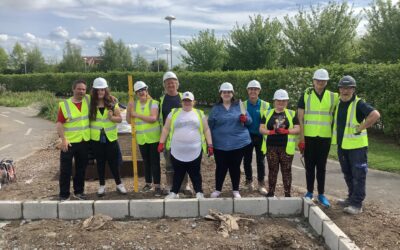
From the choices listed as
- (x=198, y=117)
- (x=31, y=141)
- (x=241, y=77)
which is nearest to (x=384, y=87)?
(x=198, y=117)

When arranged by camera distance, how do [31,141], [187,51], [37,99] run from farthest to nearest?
[187,51] < [37,99] < [31,141]

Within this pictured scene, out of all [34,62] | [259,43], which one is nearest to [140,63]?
[34,62]

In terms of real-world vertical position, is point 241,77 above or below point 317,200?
above

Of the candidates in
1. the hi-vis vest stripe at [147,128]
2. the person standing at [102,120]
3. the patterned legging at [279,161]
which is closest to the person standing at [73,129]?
the person standing at [102,120]

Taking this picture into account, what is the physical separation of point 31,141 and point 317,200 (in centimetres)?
1089

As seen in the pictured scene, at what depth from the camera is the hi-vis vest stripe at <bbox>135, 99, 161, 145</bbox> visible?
5809mm

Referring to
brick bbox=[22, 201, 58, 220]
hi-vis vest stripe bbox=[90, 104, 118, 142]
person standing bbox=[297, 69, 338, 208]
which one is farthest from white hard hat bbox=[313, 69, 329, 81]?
brick bbox=[22, 201, 58, 220]

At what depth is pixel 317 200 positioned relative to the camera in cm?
573

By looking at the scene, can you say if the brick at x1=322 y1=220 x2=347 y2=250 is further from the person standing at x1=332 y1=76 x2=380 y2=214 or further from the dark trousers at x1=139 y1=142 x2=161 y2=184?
the dark trousers at x1=139 y1=142 x2=161 y2=184

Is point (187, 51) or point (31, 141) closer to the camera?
point (31, 141)

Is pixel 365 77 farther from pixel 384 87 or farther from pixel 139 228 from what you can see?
pixel 139 228

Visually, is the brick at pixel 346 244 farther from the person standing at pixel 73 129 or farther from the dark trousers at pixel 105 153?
the person standing at pixel 73 129

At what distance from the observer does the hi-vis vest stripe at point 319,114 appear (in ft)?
17.4

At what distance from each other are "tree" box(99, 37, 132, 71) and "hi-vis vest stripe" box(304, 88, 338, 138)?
52.7 meters
